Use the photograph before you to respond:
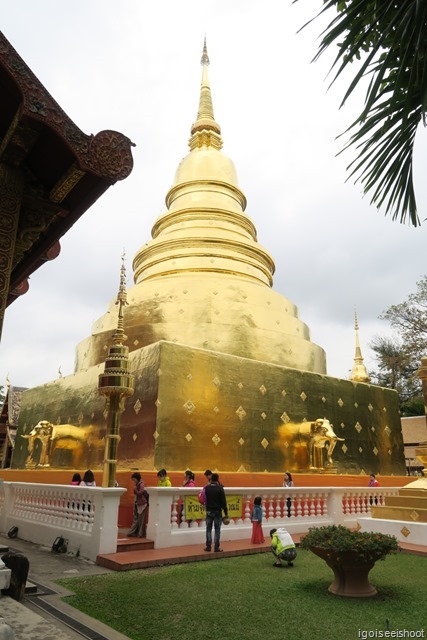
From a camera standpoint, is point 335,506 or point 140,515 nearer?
point 140,515

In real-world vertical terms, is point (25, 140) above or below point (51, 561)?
above

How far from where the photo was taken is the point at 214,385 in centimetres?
1198

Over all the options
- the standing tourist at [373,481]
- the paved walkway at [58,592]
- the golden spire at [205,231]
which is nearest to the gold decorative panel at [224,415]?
the standing tourist at [373,481]

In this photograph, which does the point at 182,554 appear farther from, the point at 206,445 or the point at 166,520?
the point at 206,445

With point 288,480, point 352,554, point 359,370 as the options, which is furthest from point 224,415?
point 359,370

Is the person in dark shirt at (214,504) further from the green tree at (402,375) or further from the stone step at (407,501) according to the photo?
the green tree at (402,375)

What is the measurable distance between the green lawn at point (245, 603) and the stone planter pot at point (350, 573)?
0.12 metres

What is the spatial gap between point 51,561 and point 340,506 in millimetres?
5866

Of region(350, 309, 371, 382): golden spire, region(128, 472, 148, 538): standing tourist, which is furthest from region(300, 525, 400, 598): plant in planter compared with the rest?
region(350, 309, 371, 382): golden spire

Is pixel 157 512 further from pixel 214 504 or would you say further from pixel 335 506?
pixel 335 506

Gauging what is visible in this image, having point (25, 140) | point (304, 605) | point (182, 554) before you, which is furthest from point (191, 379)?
point (25, 140)

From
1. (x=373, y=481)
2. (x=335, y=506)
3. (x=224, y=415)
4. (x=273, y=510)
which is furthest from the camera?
(x=373, y=481)

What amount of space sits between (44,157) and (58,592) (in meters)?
4.41

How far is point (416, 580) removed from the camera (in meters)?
5.99
